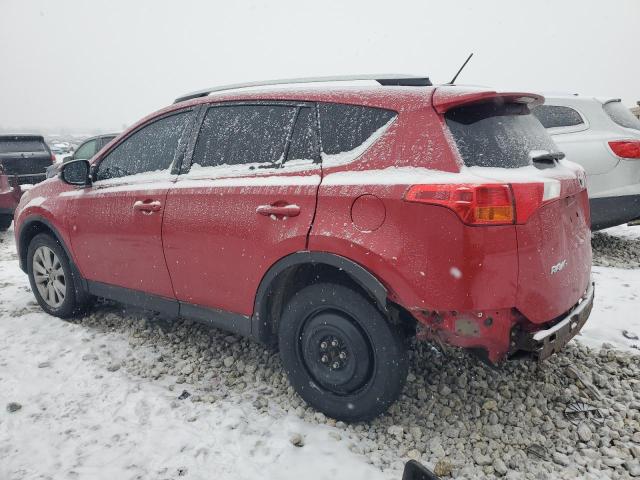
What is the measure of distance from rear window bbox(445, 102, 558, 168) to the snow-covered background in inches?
42.7

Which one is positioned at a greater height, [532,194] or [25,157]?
[532,194]

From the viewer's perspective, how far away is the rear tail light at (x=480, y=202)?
6.42 feet

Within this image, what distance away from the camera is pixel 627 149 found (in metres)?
4.95

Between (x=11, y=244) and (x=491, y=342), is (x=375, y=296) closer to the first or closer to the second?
(x=491, y=342)

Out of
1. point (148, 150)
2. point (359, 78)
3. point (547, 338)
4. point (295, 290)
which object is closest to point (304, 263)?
point (295, 290)

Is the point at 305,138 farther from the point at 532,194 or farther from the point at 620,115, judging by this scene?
the point at 620,115

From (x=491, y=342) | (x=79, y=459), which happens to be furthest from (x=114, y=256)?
(x=491, y=342)

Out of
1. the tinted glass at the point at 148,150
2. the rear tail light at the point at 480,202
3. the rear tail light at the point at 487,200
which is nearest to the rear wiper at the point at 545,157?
the rear tail light at the point at 487,200

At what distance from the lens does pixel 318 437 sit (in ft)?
8.03

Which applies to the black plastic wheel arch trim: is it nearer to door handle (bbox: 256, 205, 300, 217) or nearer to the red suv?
the red suv

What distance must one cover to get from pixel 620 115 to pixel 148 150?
16.9 ft

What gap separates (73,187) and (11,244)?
15.6ft

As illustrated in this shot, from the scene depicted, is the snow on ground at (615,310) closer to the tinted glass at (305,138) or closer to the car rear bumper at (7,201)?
the tinted glass at (305,138)

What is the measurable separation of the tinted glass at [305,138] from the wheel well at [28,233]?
261cm
